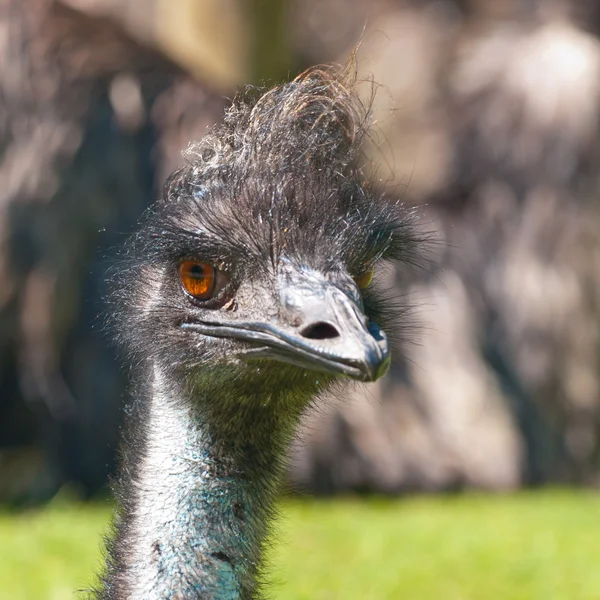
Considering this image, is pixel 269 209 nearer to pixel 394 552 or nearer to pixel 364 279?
pixel 364 279

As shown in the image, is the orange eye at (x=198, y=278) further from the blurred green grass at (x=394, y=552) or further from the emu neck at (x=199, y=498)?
Result: the blurred green grass at (x=394, y=552)

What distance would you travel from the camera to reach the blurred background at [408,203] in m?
5.87

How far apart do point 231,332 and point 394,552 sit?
284cm

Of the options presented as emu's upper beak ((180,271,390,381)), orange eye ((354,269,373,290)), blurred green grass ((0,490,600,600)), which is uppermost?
orange eye ((354,269,373,290))

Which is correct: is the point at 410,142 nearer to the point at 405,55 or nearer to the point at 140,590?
the point at 405,55

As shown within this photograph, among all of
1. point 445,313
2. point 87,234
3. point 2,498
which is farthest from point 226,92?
point 2,498

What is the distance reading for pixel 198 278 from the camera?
87.0 inches

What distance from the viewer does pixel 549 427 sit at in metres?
6.69

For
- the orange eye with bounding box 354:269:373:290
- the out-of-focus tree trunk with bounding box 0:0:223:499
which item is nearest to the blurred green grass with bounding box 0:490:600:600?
the out-of-focus tree trunk with bounding box 0:0:223:499

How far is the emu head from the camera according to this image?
2.02m

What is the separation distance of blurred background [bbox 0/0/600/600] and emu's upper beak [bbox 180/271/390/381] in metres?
3.49

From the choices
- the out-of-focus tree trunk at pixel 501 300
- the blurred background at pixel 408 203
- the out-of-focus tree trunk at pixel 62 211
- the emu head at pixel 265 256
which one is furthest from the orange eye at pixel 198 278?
the out-of-focus tree trunk at pixel 501 300

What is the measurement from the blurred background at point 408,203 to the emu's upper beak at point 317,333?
137 inches

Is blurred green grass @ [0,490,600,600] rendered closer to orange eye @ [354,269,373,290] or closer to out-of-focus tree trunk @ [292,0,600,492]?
out-of-focus tree trunk @ [292,0,600,492]
